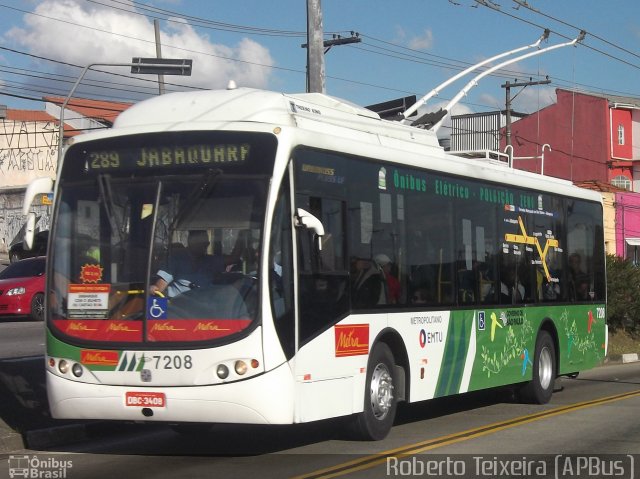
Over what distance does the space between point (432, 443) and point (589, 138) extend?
52425mm

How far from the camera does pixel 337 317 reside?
10.3 meters

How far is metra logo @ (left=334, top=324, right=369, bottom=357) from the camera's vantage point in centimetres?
1026

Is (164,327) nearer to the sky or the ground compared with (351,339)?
nearer to the sky

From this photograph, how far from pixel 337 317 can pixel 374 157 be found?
2.05 meters

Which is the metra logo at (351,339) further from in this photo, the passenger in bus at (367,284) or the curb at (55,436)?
the curb at (55,436)

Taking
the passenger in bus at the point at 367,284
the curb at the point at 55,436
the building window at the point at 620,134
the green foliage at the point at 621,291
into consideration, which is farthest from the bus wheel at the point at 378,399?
the building window at the point at 620,134

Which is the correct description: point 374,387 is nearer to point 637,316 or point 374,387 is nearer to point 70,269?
point 70,269

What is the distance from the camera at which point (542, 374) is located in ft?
51.2

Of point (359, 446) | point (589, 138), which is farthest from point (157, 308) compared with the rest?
point (589, 138)

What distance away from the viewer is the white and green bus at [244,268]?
9.29 m

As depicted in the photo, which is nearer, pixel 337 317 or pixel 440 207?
pixel 337 317

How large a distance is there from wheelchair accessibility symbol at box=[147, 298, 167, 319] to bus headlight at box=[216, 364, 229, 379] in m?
0.71

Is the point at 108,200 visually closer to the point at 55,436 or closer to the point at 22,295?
the point at 55,436

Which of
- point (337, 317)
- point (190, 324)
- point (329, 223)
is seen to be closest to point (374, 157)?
point (329, 223)
